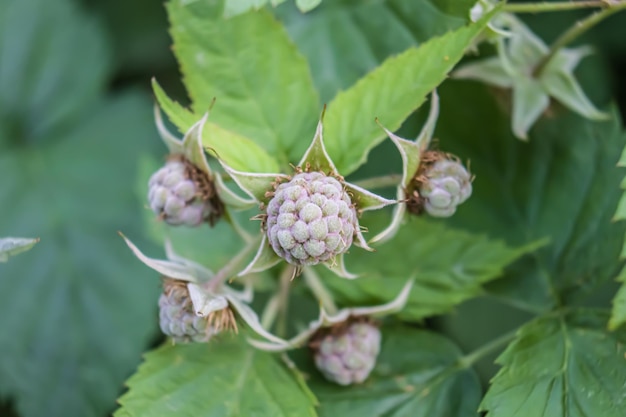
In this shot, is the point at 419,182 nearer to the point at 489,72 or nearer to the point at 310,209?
the point at 310,209

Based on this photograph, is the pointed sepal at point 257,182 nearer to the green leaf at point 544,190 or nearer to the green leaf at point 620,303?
the green leaf at point 620,303

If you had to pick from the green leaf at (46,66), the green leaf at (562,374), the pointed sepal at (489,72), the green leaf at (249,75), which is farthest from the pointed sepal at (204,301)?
the green leaf at (46,66)

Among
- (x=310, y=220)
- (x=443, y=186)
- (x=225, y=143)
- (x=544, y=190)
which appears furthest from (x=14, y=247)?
(x=544, y=190)

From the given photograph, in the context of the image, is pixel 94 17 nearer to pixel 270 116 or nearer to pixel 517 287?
pixel 270 116

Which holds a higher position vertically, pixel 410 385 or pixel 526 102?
pixel 526 102

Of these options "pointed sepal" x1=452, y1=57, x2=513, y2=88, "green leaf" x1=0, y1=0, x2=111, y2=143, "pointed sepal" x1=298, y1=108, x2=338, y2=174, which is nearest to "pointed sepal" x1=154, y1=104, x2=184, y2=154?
"pointed sepal" x1=298, y1=108, x2=338, y2=174
